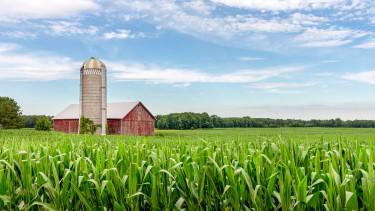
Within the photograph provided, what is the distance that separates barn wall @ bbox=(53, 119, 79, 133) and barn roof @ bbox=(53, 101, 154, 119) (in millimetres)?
544

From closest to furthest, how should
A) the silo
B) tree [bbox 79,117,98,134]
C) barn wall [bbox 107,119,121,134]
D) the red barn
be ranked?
tree [bbox 79,117,98,134] → the silo → barn wall [bbox 107,119,121,134] → the red barn

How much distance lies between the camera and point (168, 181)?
15.5ft

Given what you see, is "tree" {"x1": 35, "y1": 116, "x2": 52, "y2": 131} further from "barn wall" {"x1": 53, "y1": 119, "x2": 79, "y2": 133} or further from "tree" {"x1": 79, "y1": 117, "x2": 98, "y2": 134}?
"tree" {"x1": 79, "y1": 117, "x2": 98, "y2": 134}

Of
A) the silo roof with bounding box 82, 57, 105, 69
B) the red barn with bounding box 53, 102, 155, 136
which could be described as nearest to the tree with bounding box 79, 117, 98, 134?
the silo roof with bounding box 82, 57, 105, 69

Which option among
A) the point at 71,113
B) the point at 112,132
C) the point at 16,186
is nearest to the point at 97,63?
the point at 112,132

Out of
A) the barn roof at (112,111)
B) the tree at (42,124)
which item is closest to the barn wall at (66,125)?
the barn roof at (112,111)

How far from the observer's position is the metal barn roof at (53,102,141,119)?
48.0 meters

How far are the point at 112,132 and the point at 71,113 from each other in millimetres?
8485

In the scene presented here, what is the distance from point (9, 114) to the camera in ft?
193

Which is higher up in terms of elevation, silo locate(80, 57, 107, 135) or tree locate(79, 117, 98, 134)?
silo locate(80, 57, 107, 135)

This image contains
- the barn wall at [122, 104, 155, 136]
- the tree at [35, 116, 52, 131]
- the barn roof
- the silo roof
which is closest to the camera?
the silo roof

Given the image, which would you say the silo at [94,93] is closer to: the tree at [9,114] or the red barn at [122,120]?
the red barn at [122,120]

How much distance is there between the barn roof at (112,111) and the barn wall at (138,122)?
589 millimetres

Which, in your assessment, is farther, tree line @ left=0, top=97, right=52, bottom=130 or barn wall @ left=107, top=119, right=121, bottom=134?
tree line @ left=0, top=97, right=52, bottom=130
